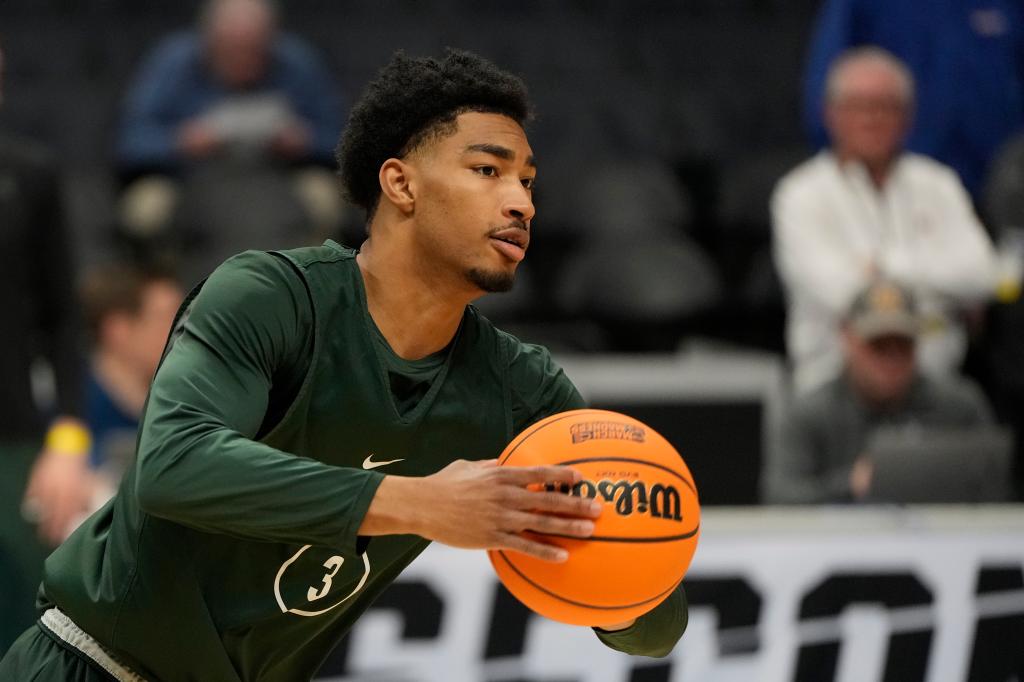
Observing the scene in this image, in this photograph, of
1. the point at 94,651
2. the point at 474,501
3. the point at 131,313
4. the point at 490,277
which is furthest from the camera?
the point at 131,313

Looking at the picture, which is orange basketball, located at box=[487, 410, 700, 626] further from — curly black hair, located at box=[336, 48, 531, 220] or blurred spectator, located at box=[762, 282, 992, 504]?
blurred spectator, located at box=[762, 282, 992, 504]

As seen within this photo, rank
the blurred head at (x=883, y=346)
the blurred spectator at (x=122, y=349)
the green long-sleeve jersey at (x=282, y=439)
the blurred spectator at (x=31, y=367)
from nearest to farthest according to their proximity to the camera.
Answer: the green long-sleeve jersey at (x=282, y=439) → the blurred spectator at (x=31, y=367) → the blurred head at (x=883, y=346) → the blurred spectator at (x=122, y=349)

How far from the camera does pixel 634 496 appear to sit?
8.99 feet

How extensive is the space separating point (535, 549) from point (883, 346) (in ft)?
11.7

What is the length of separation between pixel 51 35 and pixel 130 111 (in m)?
1.37

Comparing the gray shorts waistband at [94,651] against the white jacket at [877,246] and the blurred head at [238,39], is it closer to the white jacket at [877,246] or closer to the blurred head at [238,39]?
the white jacket at [877,246]

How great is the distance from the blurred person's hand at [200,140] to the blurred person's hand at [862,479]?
3.31 m

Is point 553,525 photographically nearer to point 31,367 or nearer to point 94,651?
point 94,651

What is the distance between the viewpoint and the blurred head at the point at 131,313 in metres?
5.87

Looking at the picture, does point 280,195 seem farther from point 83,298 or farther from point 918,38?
point 918,38

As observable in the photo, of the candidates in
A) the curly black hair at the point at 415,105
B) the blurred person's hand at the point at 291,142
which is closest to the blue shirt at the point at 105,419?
the blurred person's hand at the point at 291,142

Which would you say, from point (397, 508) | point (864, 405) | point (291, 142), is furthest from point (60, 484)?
point (291, 142)

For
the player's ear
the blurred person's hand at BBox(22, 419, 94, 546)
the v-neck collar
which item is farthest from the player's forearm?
the blurred person's hand at BBox(22, 419, 94, 546)

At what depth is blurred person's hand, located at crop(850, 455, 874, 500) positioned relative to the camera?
537 cm
